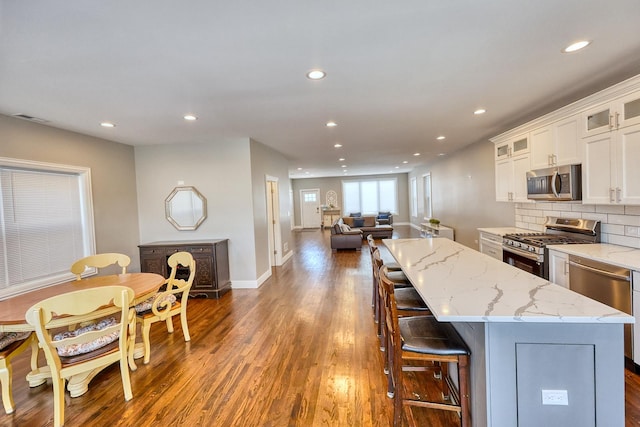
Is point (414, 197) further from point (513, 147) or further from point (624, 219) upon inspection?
point (624, 219)

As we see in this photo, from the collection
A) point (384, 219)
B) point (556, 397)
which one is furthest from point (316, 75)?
point (384, 219)

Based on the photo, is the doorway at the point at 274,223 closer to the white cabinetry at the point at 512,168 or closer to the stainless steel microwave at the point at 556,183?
the white cabinetry at the point at 512,168

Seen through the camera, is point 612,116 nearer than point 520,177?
Yes

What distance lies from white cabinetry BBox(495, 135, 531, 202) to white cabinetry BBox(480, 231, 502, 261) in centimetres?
62

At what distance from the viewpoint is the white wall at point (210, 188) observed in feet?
16.0

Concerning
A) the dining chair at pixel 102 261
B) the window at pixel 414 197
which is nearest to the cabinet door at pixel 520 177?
the dining chair at pixel 102 261

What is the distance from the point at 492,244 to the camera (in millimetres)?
4309

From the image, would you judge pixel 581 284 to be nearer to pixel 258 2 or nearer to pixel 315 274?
pixel 258 2

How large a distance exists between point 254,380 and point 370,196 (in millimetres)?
12131

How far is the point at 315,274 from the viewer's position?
18.7ft

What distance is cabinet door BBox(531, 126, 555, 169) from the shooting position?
349 centimetres

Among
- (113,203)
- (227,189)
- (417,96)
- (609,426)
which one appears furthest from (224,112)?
(609,426)

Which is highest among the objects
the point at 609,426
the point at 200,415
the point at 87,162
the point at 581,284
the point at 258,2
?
the point at 258,2

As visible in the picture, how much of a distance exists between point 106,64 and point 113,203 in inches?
125
